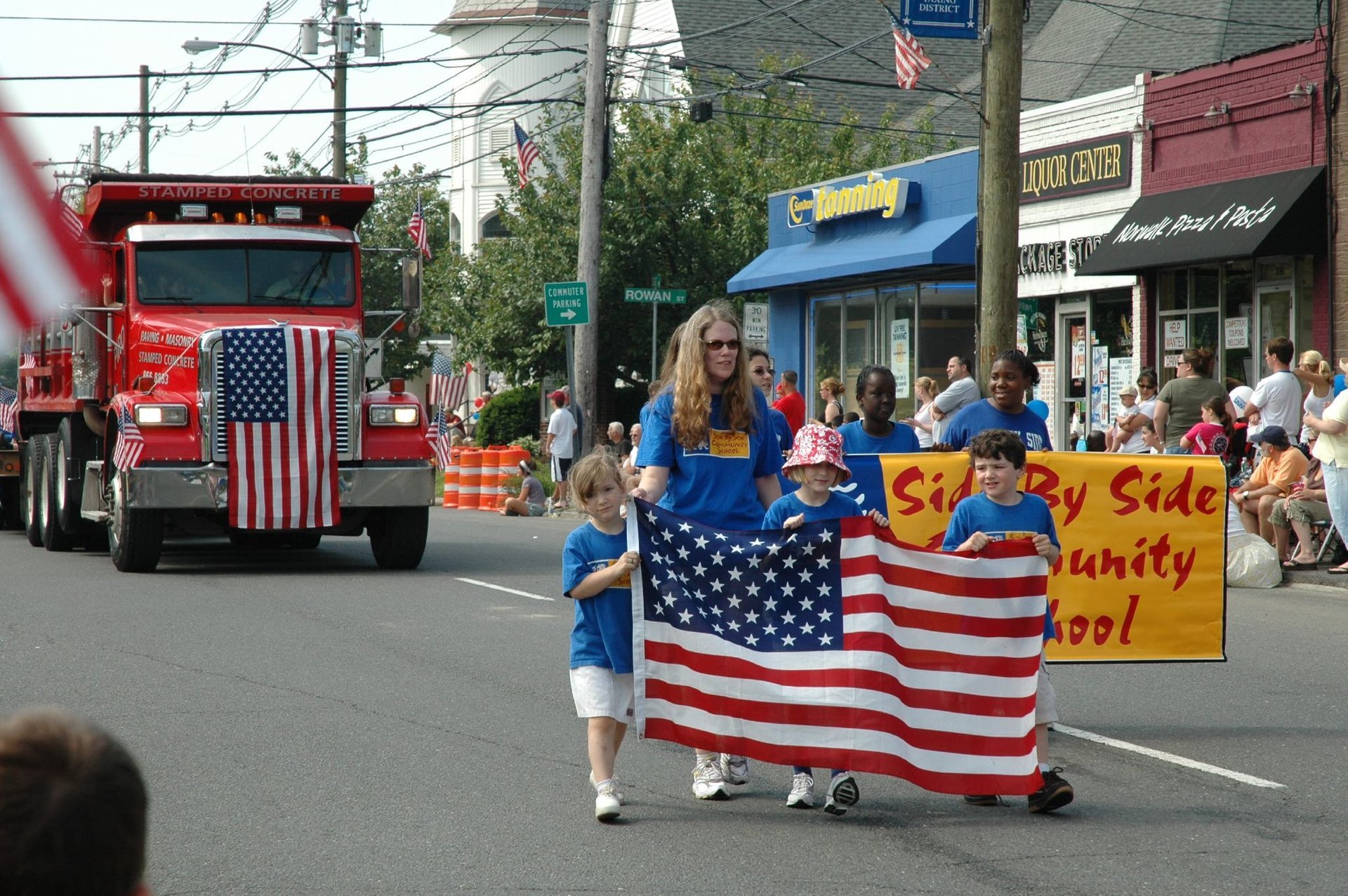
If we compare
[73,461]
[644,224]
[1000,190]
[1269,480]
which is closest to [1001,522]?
[1000,190]

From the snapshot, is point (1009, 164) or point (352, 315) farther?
point (352, 315)

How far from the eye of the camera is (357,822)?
19.5 ft

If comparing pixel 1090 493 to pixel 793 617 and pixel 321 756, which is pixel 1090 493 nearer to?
pixel 793 617

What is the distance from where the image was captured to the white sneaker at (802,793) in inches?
245

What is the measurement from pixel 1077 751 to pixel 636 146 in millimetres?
30122

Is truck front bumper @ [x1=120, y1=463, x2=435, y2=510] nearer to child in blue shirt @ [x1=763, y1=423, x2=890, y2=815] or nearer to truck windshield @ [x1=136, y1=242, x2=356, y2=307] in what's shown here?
truck windshield @ [x1=136, y1=242, x2=356, y2=307]

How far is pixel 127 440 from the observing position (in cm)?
1423

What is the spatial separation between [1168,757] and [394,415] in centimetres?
952

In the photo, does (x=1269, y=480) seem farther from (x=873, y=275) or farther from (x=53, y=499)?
(x=873, y=275)

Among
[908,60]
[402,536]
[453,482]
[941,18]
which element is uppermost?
[908,60]

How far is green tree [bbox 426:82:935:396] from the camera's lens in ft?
117

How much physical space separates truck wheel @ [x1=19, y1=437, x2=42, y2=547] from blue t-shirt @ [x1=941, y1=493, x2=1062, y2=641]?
14.3 meters

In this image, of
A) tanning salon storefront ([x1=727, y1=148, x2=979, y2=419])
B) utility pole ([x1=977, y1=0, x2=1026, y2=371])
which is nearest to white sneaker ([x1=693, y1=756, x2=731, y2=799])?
utility pole ([x1=977, y1=0, x2=1026, y2=371])

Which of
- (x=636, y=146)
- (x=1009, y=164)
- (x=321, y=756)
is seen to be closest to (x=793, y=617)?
(x=321, y=756)
